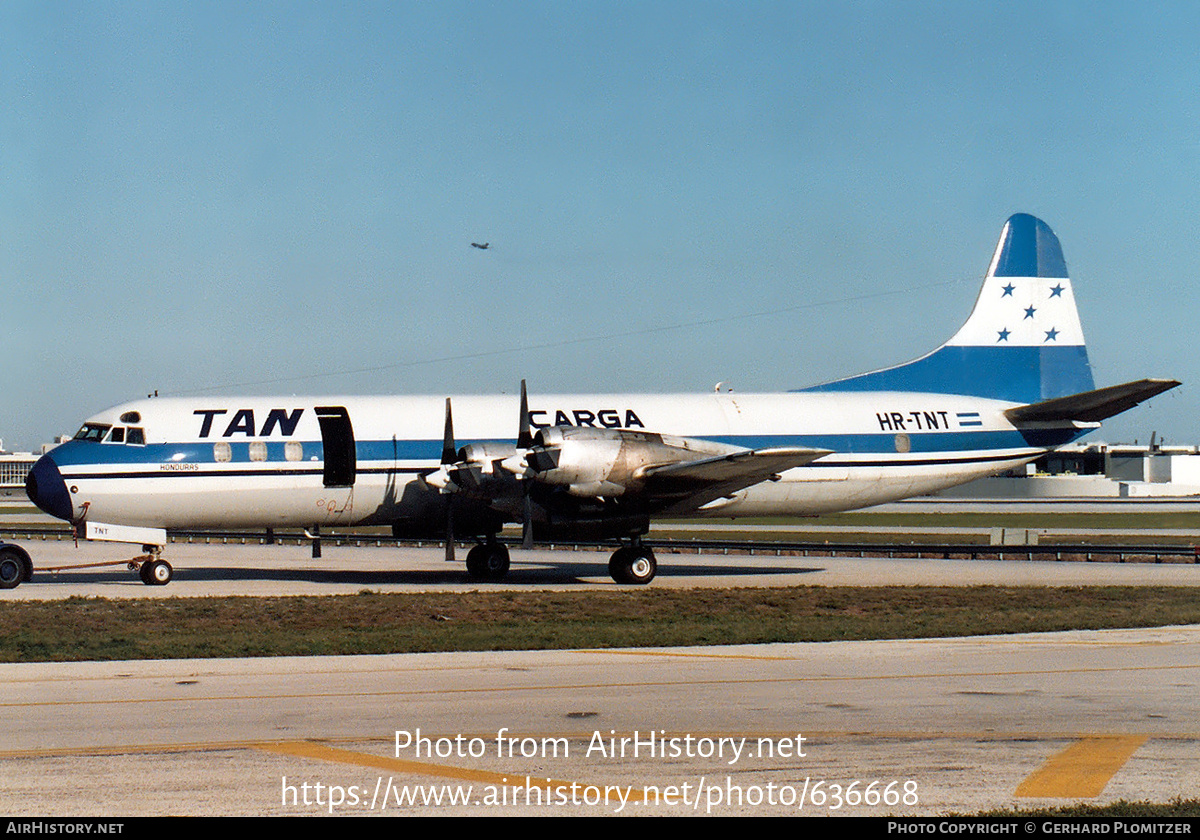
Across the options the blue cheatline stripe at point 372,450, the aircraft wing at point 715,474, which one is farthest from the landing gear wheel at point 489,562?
the aircraft wing at point 715,474

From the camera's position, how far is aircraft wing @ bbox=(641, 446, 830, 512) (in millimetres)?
28906

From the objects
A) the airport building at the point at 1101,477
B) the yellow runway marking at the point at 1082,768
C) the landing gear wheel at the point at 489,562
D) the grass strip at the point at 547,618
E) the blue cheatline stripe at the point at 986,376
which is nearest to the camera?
the yellow runway marking at the point at 1082,768

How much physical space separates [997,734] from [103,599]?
2026 cm

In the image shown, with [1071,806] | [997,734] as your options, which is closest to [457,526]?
[997,734]

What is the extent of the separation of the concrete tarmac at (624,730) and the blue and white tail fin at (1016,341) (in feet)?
59.1

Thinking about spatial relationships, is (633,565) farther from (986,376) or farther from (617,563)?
(986,376)

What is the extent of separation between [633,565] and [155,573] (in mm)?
12167

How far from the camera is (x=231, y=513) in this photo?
30859 millimetres

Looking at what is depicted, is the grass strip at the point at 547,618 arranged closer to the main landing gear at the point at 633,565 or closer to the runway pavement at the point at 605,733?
the runway pavement at the point at 605,733

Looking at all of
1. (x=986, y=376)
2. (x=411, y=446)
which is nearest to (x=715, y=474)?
(x=411, y=446)

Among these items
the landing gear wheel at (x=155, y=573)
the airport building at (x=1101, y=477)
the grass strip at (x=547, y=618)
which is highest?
the airport building at (x=1101, y=477)

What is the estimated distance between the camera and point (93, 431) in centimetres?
3044

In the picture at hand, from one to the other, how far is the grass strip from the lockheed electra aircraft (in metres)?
3.14

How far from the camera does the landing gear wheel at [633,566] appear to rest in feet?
102
